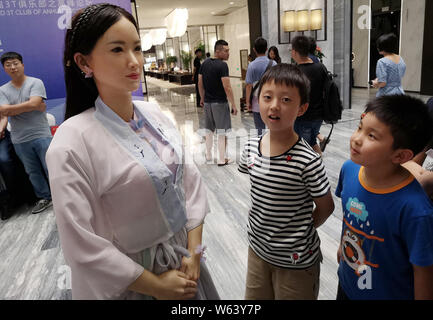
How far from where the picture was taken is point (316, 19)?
6828 mm

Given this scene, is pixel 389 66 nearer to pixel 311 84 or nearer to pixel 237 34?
pixel 311 84

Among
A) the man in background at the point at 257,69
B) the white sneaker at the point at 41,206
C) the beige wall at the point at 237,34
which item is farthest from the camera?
the beige wall at the point at 237,34

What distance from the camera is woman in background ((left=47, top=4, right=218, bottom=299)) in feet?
2.48

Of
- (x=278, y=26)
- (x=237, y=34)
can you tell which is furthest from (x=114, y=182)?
(x=237, y=34)

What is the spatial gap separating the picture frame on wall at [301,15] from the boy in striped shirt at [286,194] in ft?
21.3

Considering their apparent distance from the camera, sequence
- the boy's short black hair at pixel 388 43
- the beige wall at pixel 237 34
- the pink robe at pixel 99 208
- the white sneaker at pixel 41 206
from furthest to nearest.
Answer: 1. the beige wall at pixel 237 34
2. the boy's short black hair at pixel 388 43
3. the white sneaker at pixel 41 206
4. the pink robe at pixel 99 208

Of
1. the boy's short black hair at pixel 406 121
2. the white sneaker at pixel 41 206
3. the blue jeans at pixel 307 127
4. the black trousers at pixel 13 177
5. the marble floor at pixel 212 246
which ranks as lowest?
the marble floor at pixel 212 246

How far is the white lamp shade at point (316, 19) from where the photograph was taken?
6758mm

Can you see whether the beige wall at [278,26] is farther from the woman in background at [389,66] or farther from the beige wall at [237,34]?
the beige wall at [237,34]

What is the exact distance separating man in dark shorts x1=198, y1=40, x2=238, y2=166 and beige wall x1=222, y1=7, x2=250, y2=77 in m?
13.6

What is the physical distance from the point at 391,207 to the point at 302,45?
272 centimetres

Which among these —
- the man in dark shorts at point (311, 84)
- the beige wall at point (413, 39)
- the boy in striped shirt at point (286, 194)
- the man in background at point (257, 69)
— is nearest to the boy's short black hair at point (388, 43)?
the man in dark shorts at point (311, 84)
